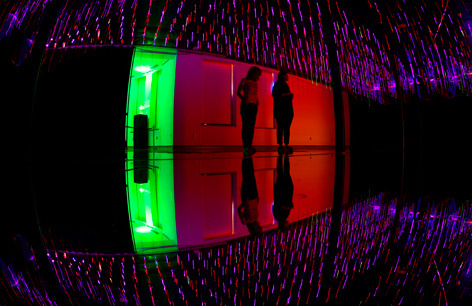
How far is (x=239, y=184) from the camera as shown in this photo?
2.06 m

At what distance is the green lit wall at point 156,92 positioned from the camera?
31.3 feet

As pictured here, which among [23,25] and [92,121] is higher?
[23,25]

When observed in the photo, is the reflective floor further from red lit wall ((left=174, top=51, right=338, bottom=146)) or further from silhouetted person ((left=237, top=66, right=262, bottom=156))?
red lit wall ((left=174, top=51, right=338, bottom=146))

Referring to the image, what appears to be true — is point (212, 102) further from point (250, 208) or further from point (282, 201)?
point (250, 208)

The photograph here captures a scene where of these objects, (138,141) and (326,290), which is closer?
(326,290)

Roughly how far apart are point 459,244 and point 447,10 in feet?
18.3

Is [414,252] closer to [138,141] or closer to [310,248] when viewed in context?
[310,248]

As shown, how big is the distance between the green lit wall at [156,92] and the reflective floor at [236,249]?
811 centimetres

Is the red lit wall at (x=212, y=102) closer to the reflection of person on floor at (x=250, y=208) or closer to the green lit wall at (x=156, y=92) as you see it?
the green lit wall at (x=156, y=92)

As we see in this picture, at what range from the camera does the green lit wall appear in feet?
31.3

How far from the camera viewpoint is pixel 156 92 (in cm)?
1034

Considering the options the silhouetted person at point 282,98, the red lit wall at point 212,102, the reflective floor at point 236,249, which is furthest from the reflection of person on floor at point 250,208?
the red lit wall at point 212,102

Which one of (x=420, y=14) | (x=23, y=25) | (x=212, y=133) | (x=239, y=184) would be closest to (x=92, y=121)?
(x=23, y=25)

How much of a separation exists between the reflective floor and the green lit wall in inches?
319
